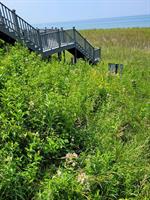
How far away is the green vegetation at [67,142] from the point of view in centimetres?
344

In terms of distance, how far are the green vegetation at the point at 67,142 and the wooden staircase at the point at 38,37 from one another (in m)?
4.40

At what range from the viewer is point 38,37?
1195cm

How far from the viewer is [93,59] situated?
18.2 metres

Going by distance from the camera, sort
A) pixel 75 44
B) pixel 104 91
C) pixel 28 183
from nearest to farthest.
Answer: pixel 28 183
pixel 104 91
pixel 75 44

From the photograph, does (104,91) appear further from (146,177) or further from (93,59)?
(93,59)

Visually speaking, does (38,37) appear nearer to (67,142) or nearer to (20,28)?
(20,28)

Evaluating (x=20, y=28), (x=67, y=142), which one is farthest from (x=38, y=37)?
(x=67, y=142)

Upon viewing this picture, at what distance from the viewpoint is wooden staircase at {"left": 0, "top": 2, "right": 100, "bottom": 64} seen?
10680 mm

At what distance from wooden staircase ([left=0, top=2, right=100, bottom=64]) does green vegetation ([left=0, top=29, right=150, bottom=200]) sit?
4403 mm

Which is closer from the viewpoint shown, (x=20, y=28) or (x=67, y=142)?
(x=67, y=142)

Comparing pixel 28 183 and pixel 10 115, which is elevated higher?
pixel 10 115

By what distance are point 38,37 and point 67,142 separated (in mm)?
8440

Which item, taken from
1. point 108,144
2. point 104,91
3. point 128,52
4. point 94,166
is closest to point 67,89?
point 104,91

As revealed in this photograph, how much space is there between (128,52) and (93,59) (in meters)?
7.68
